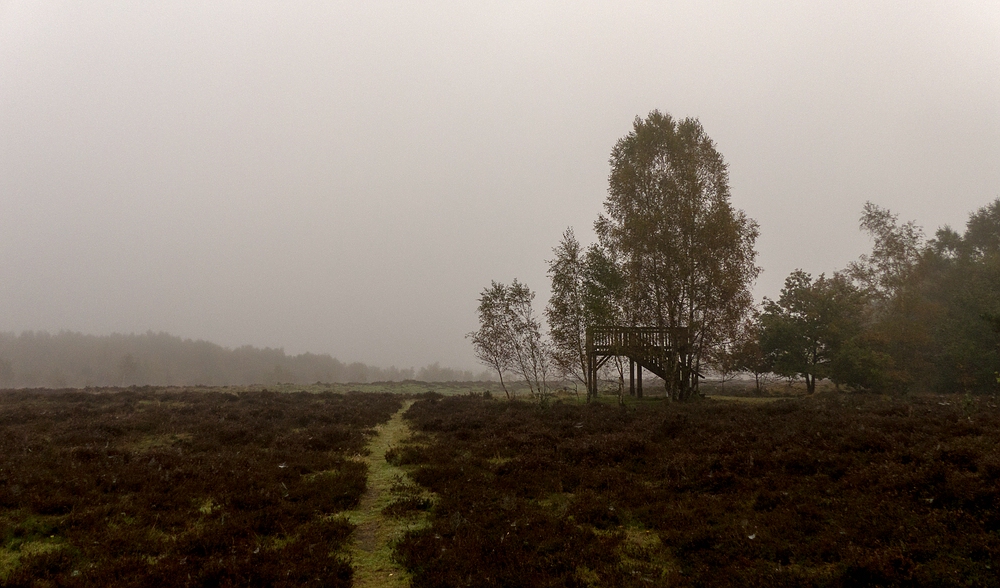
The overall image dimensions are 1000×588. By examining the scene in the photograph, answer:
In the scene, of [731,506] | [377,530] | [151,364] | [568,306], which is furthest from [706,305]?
[151,364]

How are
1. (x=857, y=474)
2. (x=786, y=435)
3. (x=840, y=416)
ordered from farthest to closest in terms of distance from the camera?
1. (x=840, y=416)
2. (x=786, y=435)
3. (x=857, y=474)

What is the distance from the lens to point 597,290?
26.0m

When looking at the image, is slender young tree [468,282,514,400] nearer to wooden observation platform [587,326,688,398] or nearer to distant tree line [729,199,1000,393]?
wooden observation platform [587,326,688,398]

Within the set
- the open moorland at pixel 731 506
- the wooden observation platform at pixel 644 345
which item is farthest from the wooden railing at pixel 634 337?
the open moorland at pixel 731 506

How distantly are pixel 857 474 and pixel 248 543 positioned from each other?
12.3m

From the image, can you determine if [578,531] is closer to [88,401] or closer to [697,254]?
[697,254]

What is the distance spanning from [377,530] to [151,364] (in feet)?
387

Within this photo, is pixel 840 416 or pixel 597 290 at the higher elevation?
pixel 597 290

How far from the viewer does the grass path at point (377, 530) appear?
295 inches

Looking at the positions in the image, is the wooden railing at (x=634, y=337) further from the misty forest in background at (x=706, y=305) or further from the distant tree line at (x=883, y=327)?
the distant tree line at (x=883, y=327)

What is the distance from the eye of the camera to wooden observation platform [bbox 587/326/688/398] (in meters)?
25.8

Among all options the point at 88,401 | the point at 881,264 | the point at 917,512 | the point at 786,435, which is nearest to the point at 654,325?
the point at 786,435

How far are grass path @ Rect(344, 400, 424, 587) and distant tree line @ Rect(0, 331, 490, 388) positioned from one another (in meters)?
69.4

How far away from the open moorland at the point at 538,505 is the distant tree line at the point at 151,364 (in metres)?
68.2
